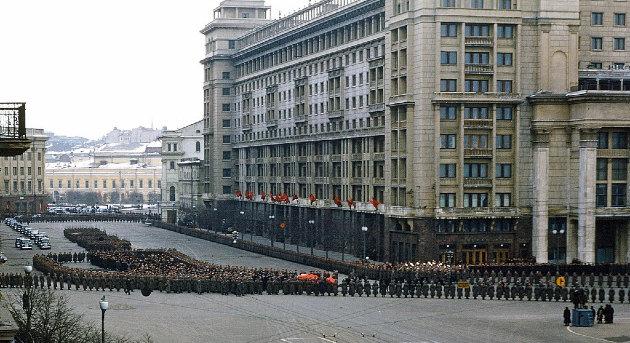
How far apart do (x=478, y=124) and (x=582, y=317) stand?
35.6 m

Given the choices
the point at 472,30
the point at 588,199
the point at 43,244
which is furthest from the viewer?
the point at 43,244

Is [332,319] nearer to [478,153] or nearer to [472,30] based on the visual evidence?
[478,153]

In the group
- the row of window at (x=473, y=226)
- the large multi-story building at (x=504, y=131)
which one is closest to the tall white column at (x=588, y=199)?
the large multi-story building at (x=504, y=131)

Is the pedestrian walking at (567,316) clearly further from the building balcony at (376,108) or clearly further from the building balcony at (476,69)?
the building balcony at (376,108)

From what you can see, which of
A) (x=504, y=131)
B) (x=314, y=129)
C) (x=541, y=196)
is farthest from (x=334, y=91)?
(x=541, y=196)

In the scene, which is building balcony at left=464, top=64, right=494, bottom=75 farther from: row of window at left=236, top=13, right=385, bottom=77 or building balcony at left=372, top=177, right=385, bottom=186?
row of window at left=236, top=13, right=385, bottom=77

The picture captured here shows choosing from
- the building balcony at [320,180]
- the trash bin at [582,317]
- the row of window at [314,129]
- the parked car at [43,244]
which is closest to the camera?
the trash bin at [582,317]

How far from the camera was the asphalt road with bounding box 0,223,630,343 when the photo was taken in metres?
55.2

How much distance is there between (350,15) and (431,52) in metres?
24.1

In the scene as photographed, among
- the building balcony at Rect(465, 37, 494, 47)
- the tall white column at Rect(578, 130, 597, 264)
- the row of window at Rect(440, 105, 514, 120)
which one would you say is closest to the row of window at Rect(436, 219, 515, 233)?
the tall white column at Rect(578, 130, 597, 264)

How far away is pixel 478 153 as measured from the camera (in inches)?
3622

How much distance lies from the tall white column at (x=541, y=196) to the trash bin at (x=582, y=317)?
A: 34.5 metres

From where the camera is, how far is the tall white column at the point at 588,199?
90.9 m

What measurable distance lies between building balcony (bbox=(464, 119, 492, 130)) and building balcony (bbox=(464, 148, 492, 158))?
5.94 feet
